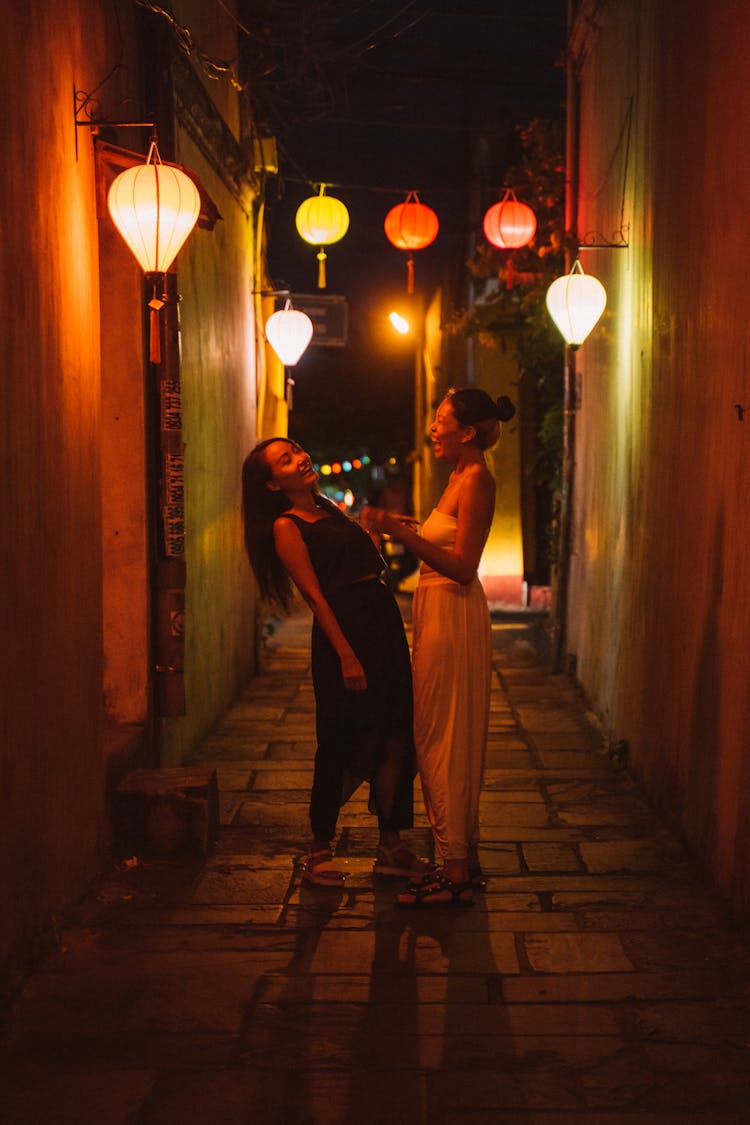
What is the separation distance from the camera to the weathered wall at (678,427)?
5.48 metres

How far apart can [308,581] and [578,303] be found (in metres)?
4.75

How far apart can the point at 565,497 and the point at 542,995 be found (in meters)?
8.24

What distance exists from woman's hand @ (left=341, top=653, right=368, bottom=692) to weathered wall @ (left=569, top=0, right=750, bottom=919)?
162 cm

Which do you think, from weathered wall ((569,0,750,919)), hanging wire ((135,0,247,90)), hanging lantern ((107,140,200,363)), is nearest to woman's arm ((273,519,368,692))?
hanging lantern ((107,140,200,363))

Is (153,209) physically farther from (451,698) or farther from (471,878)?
(471,878)

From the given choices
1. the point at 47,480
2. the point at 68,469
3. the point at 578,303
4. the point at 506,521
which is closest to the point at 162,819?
the point at 68,469

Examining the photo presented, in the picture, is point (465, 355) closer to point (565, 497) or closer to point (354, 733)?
point (565, 497)

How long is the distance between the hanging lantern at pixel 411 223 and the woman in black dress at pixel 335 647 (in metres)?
9.19

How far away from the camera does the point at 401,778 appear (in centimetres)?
605

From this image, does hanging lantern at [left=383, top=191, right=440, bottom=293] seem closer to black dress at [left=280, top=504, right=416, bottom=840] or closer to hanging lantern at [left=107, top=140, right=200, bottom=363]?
hanging lantern at [left=107, top=140, right=200, bottom=363]

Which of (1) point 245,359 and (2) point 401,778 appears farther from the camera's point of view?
(1) point 245,359

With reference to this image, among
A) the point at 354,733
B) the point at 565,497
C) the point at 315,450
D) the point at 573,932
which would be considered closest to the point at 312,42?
the point at 565,497

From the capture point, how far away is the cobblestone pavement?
3775 millimetres

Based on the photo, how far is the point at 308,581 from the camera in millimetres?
5895
